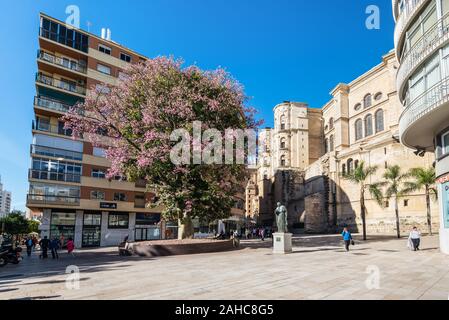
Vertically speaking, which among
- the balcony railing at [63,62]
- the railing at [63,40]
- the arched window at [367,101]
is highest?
the railing at [63,40]

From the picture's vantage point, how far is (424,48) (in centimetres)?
1597

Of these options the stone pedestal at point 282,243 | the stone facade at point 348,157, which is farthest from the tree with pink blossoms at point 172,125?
the stone facade at point 348,157

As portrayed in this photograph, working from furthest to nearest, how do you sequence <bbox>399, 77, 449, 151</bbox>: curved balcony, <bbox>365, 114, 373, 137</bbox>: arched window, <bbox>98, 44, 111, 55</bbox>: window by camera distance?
1. <bbox>365, 114, 373, 137</bbox>: arched window
2. <bbox>98, 44, 111, 55</bbox>: window
3. <bbox>399, 77, 449, 151</bbox>: curved balcony

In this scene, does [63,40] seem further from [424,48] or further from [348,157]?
[348,157]

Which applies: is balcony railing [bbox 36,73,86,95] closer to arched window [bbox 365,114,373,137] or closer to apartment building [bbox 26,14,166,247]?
apartment building [bbox 26,14,166,247]

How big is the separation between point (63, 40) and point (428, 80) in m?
35.3

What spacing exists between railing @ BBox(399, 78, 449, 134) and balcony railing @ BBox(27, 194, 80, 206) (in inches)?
1182

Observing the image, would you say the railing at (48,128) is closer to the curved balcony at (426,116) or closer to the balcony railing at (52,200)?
the balcony railing at (52,200)

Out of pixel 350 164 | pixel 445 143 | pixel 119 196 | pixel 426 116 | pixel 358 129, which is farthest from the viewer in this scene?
pixel 358 129

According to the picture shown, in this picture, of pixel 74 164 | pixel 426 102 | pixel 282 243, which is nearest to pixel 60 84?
pixel 74 164

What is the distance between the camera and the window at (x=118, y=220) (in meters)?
37.7

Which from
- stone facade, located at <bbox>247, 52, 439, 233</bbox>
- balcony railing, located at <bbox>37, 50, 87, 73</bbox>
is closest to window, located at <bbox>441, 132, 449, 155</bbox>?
stone facade, located at <bbox>247, 52, 439, 233</bbox>

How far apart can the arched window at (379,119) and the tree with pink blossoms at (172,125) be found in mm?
32913

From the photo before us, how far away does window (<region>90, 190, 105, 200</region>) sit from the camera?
3581 cm
